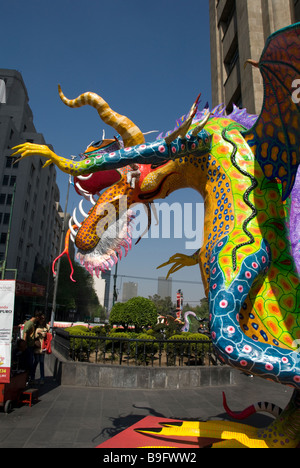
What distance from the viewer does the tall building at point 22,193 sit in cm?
3106

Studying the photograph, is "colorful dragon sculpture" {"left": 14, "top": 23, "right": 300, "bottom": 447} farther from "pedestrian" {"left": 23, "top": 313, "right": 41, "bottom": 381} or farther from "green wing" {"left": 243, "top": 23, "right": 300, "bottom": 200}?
"pedestrian" {"left": 23, "top": 313, "right": 41, "bottom": 381}

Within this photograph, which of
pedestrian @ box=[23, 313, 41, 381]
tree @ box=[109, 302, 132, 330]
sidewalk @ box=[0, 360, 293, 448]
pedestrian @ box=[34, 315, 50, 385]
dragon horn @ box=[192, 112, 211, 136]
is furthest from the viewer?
tree @ box=[109, 302, 132, 330]

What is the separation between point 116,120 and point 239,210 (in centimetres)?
146

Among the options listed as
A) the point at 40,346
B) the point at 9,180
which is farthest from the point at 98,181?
the point at 9,180

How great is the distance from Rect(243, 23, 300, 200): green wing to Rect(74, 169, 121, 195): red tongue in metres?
1.37

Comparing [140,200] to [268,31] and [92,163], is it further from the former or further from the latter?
[268,31]

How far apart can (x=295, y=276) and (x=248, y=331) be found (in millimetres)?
568

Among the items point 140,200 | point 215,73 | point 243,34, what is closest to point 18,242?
point 215,73

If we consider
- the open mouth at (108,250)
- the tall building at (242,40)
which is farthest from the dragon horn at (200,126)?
the tall building at (242,40)

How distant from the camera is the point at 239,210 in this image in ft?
7.41

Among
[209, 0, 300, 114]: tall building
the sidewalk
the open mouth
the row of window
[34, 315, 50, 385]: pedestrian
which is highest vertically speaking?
the row of window

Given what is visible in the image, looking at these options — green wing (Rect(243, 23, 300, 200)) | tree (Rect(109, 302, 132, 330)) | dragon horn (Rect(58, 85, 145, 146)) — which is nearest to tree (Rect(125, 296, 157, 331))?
tree (Rect(109, 302, 132, 330))

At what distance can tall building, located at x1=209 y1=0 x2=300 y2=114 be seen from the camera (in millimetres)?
8609

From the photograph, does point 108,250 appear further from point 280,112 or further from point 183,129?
point 280,112
